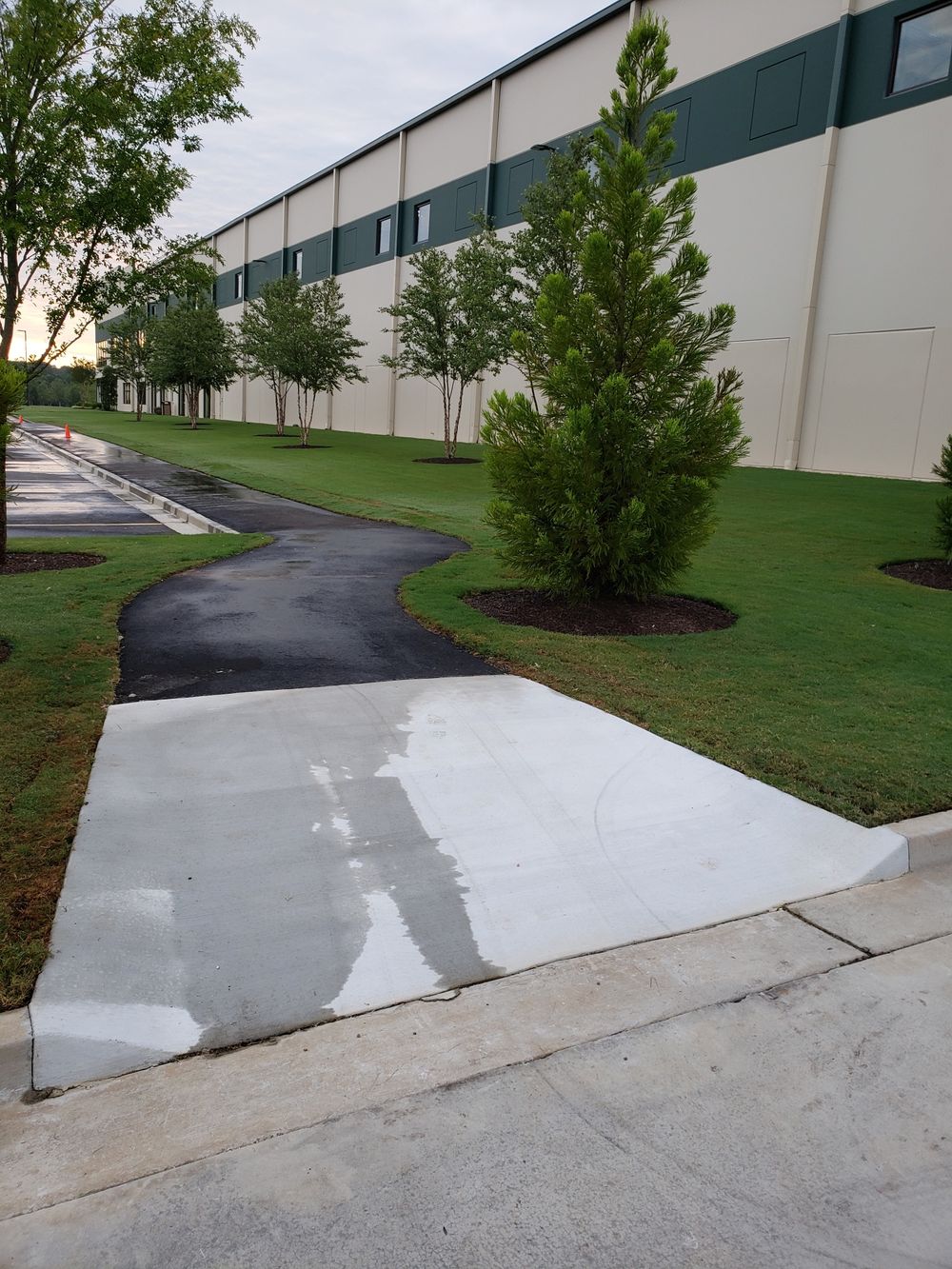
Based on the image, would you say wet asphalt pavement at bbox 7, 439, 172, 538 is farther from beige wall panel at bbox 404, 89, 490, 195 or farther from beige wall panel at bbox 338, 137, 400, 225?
beige wall panel at bbox 338, 137, 400, 225

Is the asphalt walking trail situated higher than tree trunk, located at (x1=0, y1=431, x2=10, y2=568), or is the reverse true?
tree trunk, located at (x1=0, y1=431, x2=10, y2=568)

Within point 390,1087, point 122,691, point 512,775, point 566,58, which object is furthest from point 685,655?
point 566,58

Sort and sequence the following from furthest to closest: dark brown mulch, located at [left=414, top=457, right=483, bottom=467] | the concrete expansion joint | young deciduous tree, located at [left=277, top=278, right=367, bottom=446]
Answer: young deciduous tree, located at [left=277, top=278, right=367, bottom=446]
dark brown mulch, located at [left=414, top=457, right=483, bottom=467]
the concrete expansion joint

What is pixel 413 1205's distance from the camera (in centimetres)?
240

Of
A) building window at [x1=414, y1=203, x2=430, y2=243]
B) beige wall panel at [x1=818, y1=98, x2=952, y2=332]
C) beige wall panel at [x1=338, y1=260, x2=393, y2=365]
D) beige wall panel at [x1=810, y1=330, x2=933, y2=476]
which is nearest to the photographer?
beige wall panel at [x1=818, y1=98, x2=952, y2=332]

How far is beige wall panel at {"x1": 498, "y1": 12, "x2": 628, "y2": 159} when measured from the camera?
2975cm

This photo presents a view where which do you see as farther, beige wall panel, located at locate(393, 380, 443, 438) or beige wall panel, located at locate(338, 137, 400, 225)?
beige wall panel, located at locate(338, 137, 400, 225)

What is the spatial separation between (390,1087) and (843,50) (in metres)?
27.0

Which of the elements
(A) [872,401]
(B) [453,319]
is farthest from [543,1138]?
(B) [453,319]

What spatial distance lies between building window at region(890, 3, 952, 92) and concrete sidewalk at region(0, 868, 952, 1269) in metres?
24.1

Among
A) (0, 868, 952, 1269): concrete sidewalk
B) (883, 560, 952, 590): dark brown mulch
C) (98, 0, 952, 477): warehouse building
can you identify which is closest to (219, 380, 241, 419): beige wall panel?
(98, 0, 952, 477): warehouse building

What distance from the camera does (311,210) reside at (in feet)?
169

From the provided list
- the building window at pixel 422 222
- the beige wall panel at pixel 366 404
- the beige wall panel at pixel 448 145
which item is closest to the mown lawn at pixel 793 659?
the beige wall panel at pixel 448 145

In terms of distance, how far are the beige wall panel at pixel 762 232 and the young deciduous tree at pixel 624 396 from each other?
1744cm
